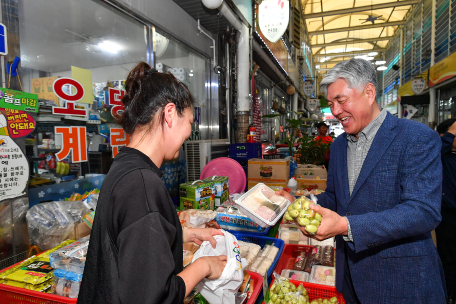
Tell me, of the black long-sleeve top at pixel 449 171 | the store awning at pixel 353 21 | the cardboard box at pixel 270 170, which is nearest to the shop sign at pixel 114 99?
the cardboard box at pixel 270 170

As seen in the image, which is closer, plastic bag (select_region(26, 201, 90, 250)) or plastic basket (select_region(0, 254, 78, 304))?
plastic basket (select_region(0, 254, 78, 304))

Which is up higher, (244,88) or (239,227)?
(244,88)

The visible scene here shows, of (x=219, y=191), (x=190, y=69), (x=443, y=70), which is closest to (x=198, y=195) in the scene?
(x=219, y=191)

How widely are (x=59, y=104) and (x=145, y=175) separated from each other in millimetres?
1911

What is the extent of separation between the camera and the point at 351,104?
147 cm

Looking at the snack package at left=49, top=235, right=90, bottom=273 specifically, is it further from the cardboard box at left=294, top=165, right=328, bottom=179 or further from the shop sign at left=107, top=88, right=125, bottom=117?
the cardboard box at left=294, top=165, right=328, bottom=179

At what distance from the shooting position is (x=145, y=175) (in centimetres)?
87

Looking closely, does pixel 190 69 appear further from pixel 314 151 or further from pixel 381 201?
pixel 381 201

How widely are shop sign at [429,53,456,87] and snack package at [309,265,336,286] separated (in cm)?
820

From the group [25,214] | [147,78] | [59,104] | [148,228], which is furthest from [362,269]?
[59,104]

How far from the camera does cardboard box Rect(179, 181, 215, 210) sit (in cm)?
266

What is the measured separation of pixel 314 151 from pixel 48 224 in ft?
17.1

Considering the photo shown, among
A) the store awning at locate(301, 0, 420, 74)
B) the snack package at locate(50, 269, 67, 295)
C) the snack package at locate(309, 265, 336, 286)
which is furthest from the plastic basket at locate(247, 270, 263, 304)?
the store awning at locate(301, 0, 420, 74)

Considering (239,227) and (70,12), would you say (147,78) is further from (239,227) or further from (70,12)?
(70,12)
